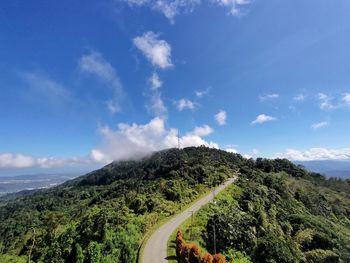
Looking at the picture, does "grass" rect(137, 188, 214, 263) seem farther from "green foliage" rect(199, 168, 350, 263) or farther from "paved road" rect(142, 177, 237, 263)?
"green foliage" rect(199, 168, 350, 263)

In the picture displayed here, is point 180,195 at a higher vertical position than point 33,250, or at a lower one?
higher

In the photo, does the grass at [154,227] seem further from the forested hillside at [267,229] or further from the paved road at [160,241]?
the forested hillside at [267,229]

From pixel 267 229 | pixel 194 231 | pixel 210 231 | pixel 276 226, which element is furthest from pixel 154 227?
pixel 276 226

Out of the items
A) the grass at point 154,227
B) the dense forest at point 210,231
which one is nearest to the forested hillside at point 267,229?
the dense forest at point 210,231

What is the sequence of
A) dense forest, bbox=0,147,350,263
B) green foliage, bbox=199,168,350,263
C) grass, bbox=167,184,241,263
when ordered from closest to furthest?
grass, bbox=167,184,241,263, dense forest, bbox=0,147,350,263, green foliage, bbox=199,168,350,263

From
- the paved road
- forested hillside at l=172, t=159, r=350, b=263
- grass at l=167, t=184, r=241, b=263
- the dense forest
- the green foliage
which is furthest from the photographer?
the green foliage

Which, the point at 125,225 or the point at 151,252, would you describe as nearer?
the point at 151,252

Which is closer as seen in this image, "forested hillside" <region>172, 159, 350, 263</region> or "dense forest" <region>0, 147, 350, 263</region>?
"dense forest" <region>0, 147, 350, 263</region>

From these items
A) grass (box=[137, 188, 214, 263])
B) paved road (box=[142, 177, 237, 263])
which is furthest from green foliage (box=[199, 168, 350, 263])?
grass (box=[137, 188, 214, 263])

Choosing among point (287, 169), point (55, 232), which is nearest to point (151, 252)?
point (55, 232)

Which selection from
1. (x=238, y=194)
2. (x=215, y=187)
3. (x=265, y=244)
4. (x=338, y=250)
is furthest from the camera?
(x=215, y=187)

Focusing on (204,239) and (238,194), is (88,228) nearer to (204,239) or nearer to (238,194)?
(204,239)
